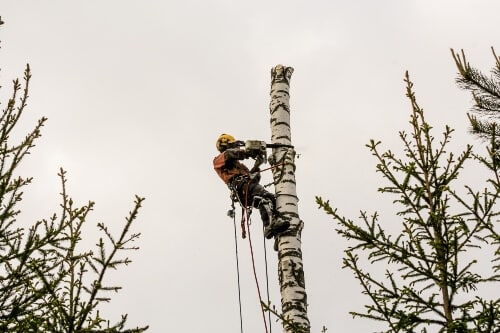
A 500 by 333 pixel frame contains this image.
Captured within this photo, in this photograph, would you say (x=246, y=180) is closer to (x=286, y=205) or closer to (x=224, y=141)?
(x=224, y=141)

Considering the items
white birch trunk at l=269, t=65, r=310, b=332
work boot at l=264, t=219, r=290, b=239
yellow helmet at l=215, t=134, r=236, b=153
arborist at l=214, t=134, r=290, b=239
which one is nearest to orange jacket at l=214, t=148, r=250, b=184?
arborist at l=214, t=134, r=290, b=239

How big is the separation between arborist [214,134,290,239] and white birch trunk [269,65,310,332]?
17cm

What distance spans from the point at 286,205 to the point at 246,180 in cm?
181

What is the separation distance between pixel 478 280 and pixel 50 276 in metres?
3.61

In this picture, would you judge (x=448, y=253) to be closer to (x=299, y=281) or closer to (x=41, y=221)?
(x=299, y=281)

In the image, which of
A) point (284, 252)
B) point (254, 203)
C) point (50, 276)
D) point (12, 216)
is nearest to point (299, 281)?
point (284, 252)

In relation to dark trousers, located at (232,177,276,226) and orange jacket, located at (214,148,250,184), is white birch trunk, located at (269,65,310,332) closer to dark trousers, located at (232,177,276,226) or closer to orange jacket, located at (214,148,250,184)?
dark trousers, located at (232,177,276,226)

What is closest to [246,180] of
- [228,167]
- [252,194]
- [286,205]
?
[252,194]

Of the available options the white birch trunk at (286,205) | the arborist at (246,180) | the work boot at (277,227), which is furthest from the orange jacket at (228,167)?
the work boot at (277,227)

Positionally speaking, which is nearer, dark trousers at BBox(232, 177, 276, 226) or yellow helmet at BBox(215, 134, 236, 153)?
dark trousers at BBox(232, 177, 276, 226)

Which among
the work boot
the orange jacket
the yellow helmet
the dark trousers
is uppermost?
the yellow helmet

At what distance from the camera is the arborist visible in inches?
291

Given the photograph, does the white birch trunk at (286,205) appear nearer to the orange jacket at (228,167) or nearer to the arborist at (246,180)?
the arborist at (246,180)

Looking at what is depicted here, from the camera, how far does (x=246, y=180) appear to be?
8.92 m
